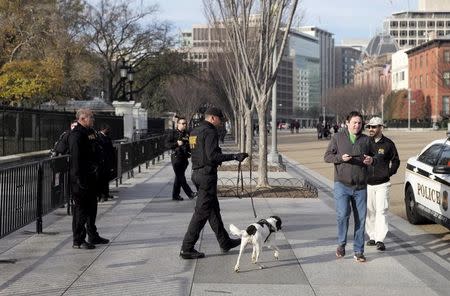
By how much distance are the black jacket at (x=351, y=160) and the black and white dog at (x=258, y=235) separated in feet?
3.30

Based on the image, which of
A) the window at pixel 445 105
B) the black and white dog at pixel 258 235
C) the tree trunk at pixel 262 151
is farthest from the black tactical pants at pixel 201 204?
the window at pixel 445 105

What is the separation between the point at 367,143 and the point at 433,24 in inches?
6734

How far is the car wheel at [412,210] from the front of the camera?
1066 cm

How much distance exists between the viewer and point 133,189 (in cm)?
1577

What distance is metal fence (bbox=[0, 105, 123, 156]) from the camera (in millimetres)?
18230

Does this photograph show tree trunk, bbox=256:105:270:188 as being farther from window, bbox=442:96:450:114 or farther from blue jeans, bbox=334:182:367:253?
window, bbox=442:96:450:114

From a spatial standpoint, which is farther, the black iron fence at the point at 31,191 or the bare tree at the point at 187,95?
the bare tree at the point at 187,95

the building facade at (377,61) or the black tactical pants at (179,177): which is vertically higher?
the building facade at (377,61)

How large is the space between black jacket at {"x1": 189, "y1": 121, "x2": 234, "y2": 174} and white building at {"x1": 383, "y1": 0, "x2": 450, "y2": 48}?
167508 millimetres

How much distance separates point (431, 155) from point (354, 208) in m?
3.23

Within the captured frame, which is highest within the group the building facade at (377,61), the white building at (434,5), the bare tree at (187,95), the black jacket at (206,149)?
the white building at (434,5)

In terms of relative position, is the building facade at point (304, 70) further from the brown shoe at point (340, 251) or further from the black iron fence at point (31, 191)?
the brown shoe at point (340, 251)

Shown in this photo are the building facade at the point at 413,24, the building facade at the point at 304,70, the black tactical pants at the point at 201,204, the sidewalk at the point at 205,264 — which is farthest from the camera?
the building facade at the point at 304,70

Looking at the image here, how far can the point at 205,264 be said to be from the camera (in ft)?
24.9
